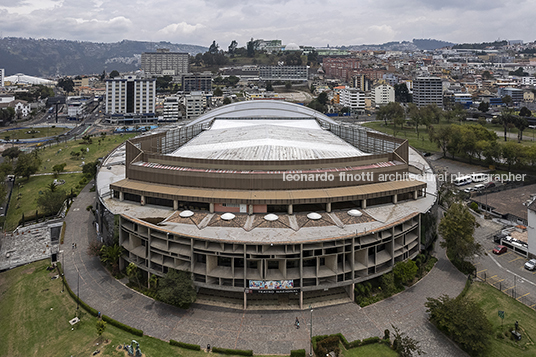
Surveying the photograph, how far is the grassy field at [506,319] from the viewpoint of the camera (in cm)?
2341

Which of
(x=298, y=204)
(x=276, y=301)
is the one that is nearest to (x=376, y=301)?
(x=276, y=301)

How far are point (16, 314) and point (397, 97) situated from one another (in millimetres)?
152119

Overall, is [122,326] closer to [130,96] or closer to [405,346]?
[405,346]

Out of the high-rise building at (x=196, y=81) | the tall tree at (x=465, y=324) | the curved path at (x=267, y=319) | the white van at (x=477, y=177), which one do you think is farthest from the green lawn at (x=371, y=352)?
the high-rise building at (x=196, y=81)

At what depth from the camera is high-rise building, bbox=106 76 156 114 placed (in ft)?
424

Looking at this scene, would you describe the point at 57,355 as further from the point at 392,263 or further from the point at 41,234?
the point at 392,263

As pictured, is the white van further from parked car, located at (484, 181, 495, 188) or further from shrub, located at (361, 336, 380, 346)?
shrub, located at (361, 336, 380, 346)

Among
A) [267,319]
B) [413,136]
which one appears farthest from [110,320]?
[413,136]

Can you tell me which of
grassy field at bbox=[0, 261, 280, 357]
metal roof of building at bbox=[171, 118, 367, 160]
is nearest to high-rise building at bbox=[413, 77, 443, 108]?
metal roof of building at bbox=[171, 118, 367, 160]

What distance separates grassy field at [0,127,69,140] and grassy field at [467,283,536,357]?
12939 cm

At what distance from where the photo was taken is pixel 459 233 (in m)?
32.7

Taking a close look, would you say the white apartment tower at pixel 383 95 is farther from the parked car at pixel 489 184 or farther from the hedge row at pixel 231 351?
the hedge row at pixel 231 351

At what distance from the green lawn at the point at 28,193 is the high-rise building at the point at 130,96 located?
6800cm

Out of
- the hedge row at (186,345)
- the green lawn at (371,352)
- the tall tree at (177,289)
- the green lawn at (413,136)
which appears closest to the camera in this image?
the green lawn at (371,352)
